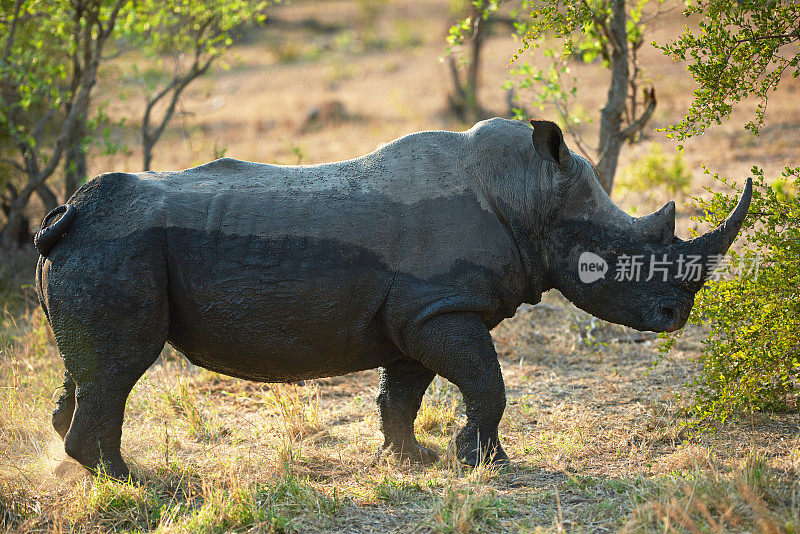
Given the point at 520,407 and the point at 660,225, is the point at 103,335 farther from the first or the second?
the point at 520,407

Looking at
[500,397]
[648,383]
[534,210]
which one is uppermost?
[534,210]

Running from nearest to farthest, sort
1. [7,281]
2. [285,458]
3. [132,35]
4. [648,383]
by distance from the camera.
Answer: [285,458] < [648,383] < [7,281] < [132,35]

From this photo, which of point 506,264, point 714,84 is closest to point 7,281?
point 506,264

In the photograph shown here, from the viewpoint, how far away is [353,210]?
4.20 meters

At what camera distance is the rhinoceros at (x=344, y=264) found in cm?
400

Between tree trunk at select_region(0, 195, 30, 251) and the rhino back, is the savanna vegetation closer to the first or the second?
tree trunk at select_region(0, 195, 30, 251)

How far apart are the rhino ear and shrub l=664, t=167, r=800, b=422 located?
3.17ft

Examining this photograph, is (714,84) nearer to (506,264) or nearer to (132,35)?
(506,264)

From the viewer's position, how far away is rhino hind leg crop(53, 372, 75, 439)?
4.50 meters

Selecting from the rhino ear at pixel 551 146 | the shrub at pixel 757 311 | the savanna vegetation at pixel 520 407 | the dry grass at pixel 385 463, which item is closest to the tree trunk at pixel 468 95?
the savanna vegetation at pixel 520 407

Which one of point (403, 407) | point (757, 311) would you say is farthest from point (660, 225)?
point (403, 407)

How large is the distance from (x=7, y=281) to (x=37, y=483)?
4.59 metres

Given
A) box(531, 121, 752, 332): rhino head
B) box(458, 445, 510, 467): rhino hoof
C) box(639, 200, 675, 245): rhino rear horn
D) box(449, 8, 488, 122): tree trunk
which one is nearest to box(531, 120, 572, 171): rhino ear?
box(531, 121, 752, 332): rhino head

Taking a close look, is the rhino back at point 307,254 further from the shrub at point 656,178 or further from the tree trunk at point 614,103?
the shrub at point 656,178
